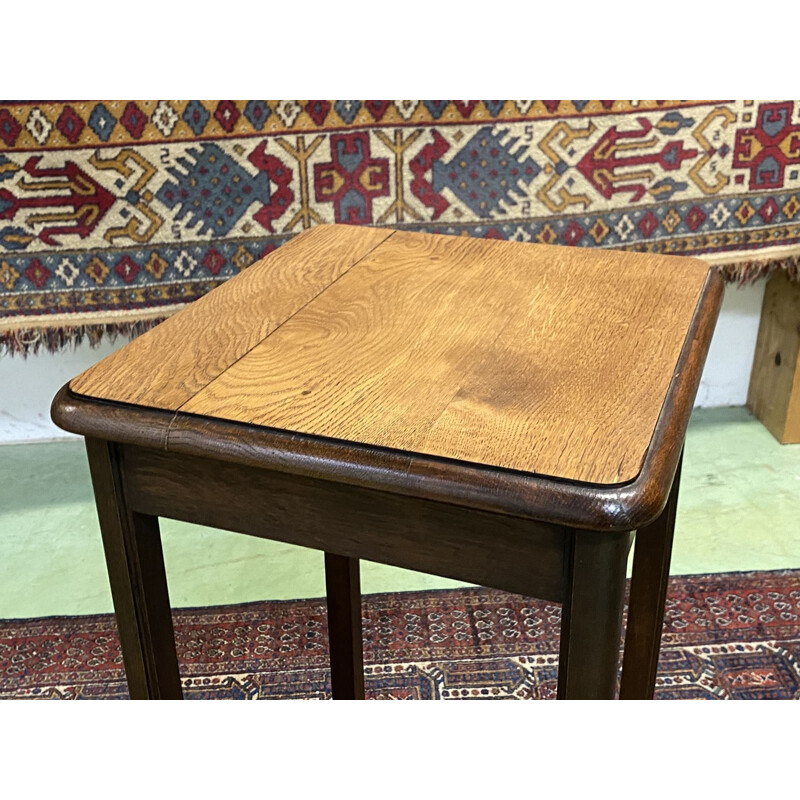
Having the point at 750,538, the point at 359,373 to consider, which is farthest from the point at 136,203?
the point at 750,538

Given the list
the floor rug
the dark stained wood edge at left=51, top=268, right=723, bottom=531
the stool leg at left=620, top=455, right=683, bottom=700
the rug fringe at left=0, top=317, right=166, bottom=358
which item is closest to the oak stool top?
the dark stained wood edge at left=51, top=268, right=723, bottom=531

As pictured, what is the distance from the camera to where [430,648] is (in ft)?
4.51

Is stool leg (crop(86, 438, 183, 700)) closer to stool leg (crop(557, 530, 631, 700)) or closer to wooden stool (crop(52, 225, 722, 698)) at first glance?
wooden stool (crop(52, 225, 722, 698))

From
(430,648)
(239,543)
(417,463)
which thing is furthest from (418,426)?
(239,543)

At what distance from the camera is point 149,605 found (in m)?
0.87

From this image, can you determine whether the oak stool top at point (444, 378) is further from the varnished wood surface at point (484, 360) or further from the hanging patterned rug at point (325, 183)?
the hanging patterned rug at point (325, 183)

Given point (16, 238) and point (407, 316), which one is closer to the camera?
point (407, 316)

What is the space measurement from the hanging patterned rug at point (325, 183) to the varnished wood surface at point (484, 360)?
0.65 metres

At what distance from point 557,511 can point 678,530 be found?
1.10 metres

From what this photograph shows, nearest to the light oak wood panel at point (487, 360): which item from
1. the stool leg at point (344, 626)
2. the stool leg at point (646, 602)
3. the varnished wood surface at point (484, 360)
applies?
the varnished wood surface at point (484, 360)

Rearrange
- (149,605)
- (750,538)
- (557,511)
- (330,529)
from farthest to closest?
(750,538)
(149,605)
(330,529)
(557,511)

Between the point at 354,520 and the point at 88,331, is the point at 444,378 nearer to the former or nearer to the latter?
the point at 354,520

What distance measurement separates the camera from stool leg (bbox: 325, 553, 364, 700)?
1139 mm

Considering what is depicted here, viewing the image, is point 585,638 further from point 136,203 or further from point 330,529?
point 136,203
